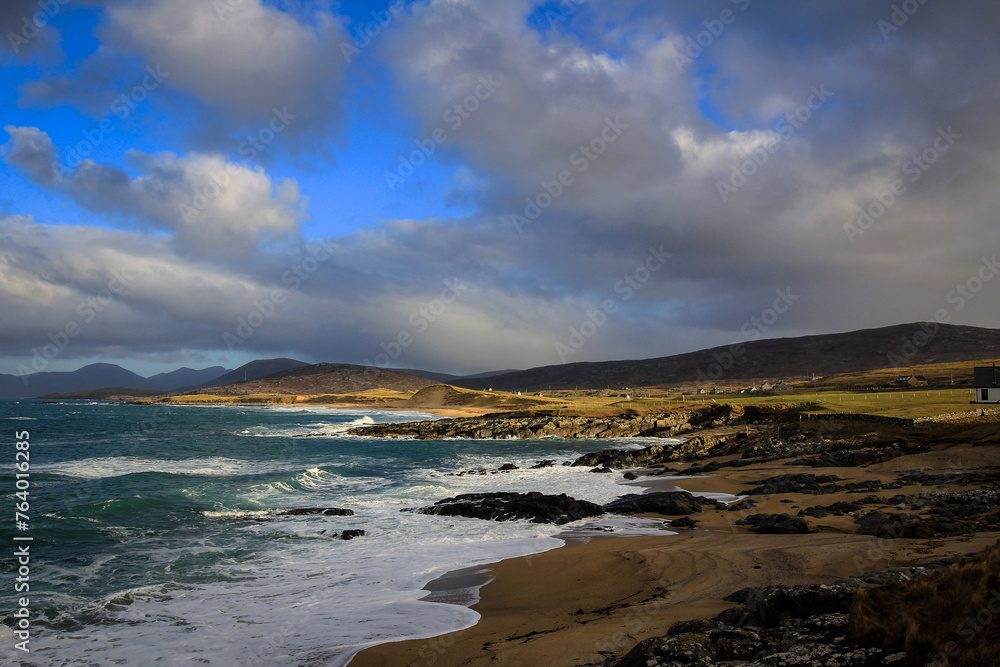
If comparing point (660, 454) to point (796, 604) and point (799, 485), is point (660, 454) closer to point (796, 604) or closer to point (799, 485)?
point (799, 485)

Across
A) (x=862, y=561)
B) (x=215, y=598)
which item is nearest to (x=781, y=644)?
(x=862, y=561)

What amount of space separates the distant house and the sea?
28.1 metres

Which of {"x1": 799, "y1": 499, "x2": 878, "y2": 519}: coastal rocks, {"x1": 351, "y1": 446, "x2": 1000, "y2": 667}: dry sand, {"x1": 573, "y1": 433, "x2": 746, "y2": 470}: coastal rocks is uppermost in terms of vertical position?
{"x1": 351, "y1": 446, "x2": 1000, "y2": 667}: dry sand

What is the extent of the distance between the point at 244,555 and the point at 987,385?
146ft

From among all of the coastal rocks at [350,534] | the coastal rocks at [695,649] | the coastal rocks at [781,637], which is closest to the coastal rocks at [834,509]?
the coastal rocks at [781,637]

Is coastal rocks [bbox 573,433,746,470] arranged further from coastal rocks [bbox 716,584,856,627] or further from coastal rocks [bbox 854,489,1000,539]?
coastal rocks [bbox 716,584,856,627]

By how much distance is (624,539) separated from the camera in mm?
12469

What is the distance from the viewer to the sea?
7797 mm

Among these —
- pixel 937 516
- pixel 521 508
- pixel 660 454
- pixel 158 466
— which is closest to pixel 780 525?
pixel 937 516

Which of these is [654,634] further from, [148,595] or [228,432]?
[228,432]

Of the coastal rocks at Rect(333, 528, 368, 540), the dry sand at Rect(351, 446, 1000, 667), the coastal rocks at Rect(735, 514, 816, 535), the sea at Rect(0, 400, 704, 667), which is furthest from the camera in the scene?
the coastal rocks at Rect(333, 528, 368, 540)

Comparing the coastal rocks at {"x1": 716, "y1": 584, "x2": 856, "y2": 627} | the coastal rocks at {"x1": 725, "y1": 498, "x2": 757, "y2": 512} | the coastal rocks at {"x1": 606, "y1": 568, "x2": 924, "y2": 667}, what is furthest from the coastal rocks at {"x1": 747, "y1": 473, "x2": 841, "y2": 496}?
the coastal rocks at {"x1": 716, "y1": 584, "x2": 856, "y2": 627}

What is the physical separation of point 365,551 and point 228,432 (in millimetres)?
46070

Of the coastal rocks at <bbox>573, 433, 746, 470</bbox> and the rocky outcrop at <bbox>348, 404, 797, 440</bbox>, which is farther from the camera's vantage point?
the rocky outcrop at <bbox>348, 404, 797, 440</bbox>
